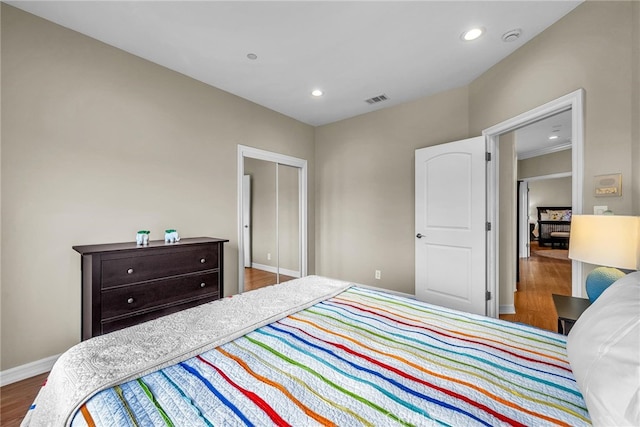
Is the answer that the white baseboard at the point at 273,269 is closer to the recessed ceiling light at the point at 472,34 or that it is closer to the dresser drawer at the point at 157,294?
the dresser drawer at the point at 157,294

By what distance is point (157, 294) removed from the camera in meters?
2.17

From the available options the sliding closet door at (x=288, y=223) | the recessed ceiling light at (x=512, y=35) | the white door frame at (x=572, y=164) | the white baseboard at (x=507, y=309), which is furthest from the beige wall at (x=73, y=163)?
the white baseboard at (x=507, y=309)

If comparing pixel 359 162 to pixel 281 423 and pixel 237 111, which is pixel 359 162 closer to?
pixel 237 111

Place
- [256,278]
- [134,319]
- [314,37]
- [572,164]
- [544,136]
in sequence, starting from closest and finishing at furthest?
[572,164], [134,319], [314,37], [256,278], [544,136]

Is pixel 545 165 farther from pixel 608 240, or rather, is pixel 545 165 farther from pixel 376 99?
pixel 608 240

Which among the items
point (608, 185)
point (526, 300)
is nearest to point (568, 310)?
point (608, 185)

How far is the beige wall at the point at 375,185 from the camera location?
341cm

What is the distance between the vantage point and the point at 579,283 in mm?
1907

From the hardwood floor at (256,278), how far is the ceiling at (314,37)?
2.31 meters

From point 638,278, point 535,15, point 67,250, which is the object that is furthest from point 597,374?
point 67,250

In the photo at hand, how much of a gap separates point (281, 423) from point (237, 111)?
11.0ft

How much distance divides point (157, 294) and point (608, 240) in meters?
2.96

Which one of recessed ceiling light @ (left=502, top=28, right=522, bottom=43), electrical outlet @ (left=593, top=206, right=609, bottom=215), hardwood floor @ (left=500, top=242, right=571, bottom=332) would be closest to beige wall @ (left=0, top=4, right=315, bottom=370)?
recessed ceiling light @ (left=502, top=28, right=522, bottom=43)

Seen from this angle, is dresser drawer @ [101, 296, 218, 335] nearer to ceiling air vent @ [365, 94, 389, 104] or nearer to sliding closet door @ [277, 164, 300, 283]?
sliding closet door @ [277, 164, 300, 283]
